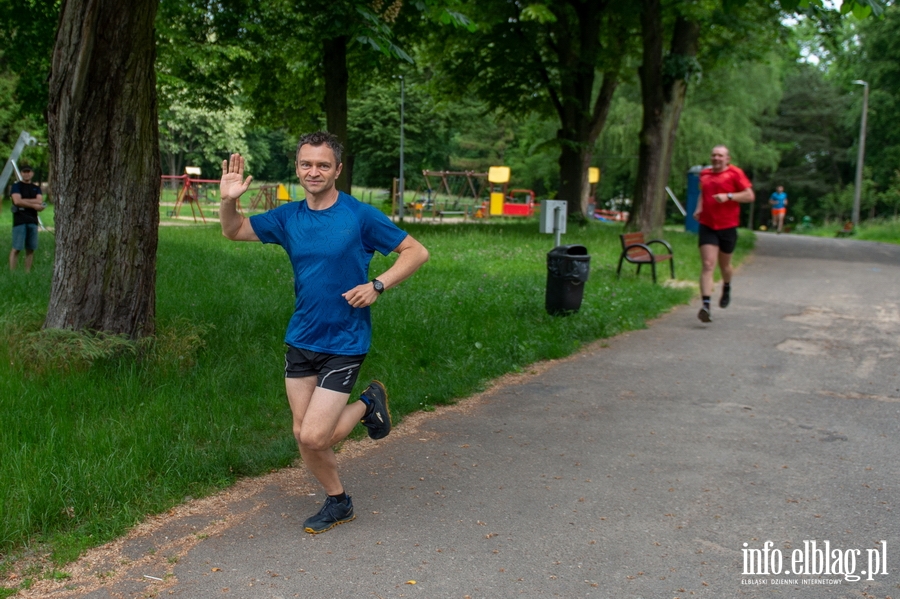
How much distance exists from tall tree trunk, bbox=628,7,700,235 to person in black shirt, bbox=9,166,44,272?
13952 mm

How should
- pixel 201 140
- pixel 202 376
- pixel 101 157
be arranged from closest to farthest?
pixel 202 376
pixel 101 157
pixel 201 140

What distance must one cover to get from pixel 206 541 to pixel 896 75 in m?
48.7

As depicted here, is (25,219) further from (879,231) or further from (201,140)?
(201,140)

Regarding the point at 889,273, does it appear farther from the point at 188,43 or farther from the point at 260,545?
the point at 260,545

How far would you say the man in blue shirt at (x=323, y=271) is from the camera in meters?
4.27

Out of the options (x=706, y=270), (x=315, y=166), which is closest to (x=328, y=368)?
(x=315, y=166)

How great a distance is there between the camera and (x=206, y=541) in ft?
14.2

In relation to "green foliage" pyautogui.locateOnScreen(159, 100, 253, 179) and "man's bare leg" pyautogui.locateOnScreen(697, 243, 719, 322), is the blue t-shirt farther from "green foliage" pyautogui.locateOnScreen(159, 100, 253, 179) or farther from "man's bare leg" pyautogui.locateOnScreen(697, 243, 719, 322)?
"green foliage" pyautogui.locateOnScreen(159, 100, 253, 179)

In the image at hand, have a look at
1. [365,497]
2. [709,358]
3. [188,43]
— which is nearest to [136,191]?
[365,497]

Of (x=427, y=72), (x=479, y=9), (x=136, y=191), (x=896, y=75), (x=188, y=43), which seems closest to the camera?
(x=136, y=191)

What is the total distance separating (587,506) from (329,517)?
1.38 m

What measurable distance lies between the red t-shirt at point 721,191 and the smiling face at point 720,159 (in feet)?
0.23

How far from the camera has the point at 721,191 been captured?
35.2 ft

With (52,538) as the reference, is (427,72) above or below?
above
